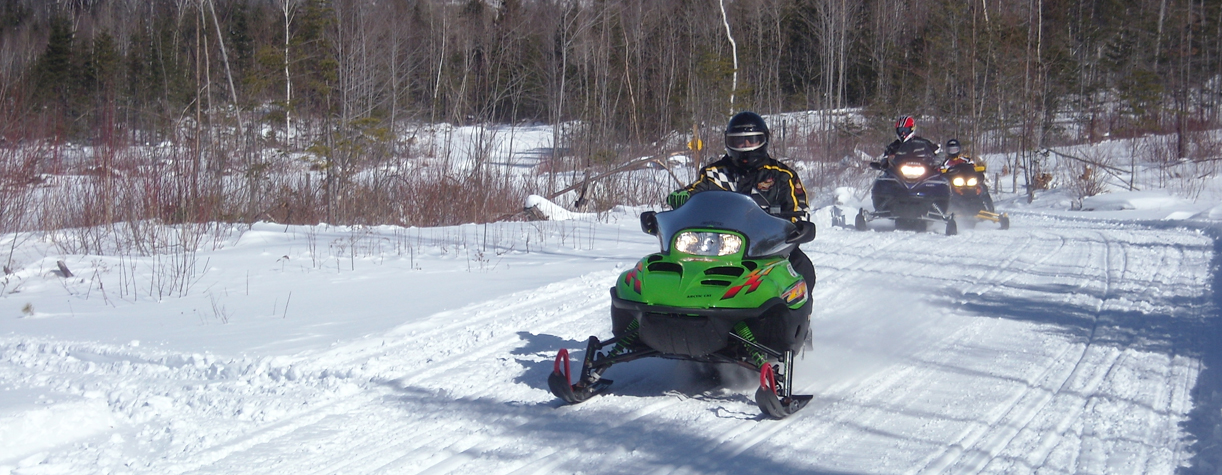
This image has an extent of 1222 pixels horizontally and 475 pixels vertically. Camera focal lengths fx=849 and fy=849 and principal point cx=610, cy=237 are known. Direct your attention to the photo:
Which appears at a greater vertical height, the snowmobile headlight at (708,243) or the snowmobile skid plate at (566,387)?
the snowmobile headlight at (708,243)

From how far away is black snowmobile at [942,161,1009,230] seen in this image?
11898 mm

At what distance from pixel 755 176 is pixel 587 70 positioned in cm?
2694

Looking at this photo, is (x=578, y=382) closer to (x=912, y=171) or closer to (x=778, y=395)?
(x=778, y=395)

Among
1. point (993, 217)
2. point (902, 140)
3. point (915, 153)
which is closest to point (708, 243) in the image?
point (915, 153)

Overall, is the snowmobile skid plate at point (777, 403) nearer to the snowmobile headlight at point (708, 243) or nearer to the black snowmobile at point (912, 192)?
the snowmobile headlight at point (708, 243)

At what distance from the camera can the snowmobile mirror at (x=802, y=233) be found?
4.40m

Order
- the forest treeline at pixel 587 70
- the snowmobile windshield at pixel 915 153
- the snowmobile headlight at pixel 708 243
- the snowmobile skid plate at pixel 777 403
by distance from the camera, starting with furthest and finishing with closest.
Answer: the forest treeline at pixel 587 70 → the snowmobile windshield at pixel 915 153 → the snowmobile headlight at pixel 708 243 → the snowmobile skid plate at pixel 777 403

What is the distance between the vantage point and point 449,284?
7.23 meters

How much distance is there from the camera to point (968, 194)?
12.0m

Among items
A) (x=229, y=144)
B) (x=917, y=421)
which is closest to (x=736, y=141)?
(x=917, y=421)

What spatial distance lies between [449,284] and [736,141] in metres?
3.37

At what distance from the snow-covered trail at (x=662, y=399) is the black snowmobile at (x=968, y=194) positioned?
17.1 feet

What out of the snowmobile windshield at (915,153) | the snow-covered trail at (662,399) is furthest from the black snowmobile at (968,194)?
the snow-covered trail at (662,399)

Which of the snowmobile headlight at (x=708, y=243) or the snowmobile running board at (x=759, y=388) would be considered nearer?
the snowmobile running board at (x=759, y=388)
